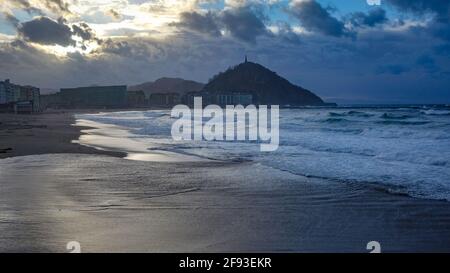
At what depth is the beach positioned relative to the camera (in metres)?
4.48

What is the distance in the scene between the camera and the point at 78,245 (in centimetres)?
428

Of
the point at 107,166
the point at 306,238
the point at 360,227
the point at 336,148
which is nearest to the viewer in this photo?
the point at 306,238

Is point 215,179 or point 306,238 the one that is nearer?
point 306,238

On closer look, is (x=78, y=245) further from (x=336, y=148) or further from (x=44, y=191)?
(x=336, y=148)

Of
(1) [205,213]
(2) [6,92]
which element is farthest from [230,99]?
(1) [205,213]

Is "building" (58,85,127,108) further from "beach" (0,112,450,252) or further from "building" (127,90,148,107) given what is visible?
"beach" (0,112,450,252)

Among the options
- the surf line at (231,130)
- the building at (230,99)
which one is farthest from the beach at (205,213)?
the building at (230,99)

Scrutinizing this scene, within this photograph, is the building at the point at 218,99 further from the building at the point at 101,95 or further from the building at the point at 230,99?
the building at the point at 101,95

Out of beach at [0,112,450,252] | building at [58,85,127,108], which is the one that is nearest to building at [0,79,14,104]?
building at [58,85,127,108]

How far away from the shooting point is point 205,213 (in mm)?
5828

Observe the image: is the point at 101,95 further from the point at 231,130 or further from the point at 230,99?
the point at 231,130
